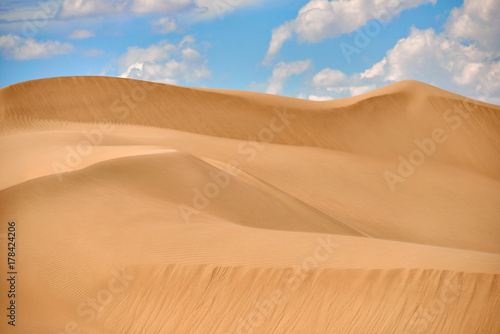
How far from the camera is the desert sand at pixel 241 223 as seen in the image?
7910mm

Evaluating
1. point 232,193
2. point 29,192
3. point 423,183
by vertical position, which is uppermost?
point 423,183

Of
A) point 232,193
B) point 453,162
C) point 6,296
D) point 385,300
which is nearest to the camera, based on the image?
point 385,300

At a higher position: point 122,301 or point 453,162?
point 453,162

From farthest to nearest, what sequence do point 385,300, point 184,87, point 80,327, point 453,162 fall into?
point 184,87, point 453,162, point 80,327, point 385,300

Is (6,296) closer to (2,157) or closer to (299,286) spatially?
(299,286)

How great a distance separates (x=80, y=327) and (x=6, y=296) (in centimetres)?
186

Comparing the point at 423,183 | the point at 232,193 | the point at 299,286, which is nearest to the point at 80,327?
the point at 299,286

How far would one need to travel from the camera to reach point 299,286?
26.6 ft

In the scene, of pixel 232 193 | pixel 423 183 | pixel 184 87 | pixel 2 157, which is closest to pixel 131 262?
pixel 232 193

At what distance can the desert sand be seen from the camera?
311 inches

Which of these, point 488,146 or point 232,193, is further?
point 488,146

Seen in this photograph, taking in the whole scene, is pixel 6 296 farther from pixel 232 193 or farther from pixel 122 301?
pixel 232 193

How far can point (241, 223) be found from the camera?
12.6 m

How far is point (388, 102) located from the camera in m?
31.1
